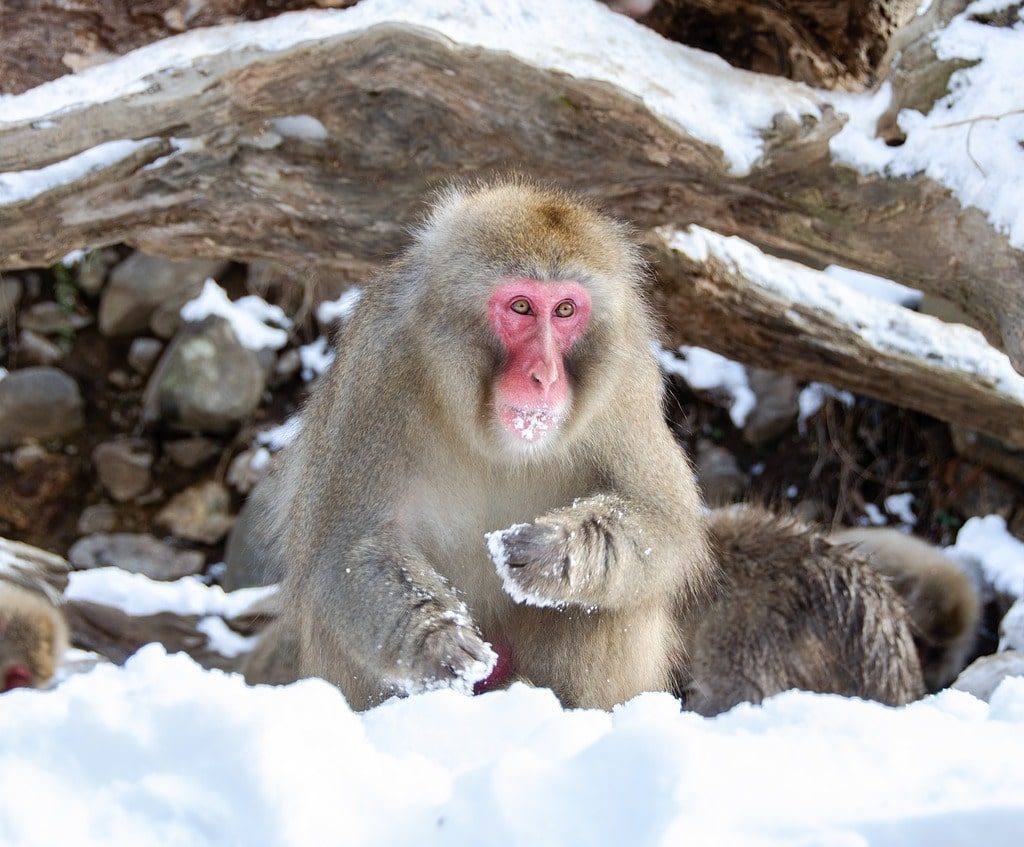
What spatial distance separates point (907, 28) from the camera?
10.3ft

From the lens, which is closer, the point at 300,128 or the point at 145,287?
the point at 300,128

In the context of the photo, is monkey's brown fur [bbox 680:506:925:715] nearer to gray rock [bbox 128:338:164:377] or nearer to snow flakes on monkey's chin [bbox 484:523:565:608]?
snow flakes on monkey's chin [bbox 484:523:565:608]

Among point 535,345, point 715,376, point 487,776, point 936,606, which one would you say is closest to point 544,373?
point 535,345

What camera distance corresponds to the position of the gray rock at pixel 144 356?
24.0ft

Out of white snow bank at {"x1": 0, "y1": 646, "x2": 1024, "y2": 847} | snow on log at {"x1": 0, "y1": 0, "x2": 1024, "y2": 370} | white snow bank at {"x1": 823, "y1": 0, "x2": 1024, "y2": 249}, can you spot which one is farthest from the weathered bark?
white snow bank at {"x1": 0, "y1": 646, "x2": 1024, "y2": 847}

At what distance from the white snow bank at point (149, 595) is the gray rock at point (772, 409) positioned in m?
2.71

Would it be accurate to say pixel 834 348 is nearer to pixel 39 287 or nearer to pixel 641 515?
pixel 641 515

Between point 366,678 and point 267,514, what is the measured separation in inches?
40.4

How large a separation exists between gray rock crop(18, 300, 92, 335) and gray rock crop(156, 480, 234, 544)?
1.43 metres

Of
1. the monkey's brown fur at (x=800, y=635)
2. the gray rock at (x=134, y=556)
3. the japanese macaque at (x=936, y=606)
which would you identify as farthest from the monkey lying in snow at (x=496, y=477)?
the gray rock at (x=134, y=556)

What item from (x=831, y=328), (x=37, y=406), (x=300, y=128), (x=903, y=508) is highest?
(x=300, y=128)

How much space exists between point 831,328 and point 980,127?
3.62 ft

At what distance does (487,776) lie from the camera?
4.44 ft

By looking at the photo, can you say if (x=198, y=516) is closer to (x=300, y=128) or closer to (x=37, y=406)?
(x=37, y=406)
